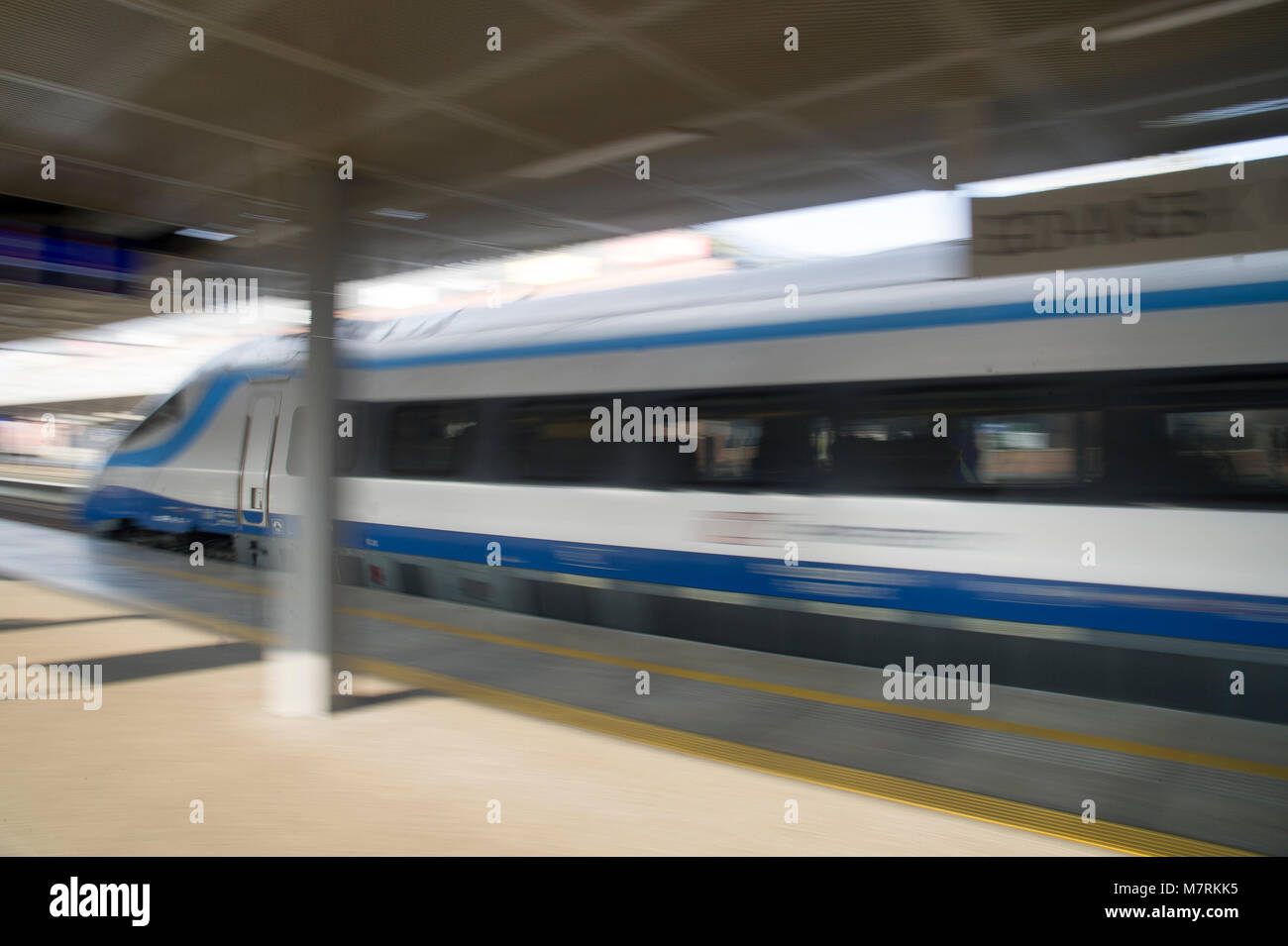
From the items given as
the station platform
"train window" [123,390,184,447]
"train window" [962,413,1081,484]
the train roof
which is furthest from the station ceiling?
"train window" [123,390,184,447]

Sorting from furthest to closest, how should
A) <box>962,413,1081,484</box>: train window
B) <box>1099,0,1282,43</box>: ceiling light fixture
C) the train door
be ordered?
the train door, <box>962,413,1081,484</box>: train window, <box>1099,0,1282,43</box>: ceiling light fixture

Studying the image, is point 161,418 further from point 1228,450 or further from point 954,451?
point 1228,450

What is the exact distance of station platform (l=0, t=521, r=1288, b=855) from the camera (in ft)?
12.4

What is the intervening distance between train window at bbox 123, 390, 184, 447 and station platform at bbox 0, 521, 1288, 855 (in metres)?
6.24

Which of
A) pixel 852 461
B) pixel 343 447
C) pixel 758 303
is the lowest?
pixel 852 461

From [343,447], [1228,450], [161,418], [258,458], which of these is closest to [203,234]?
[343,447]

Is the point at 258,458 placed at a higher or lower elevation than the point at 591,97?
lower

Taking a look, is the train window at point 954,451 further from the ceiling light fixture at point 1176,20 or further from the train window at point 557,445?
the ceiling light fixture at point 1176,20

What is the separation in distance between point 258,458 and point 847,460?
7743 millimetres

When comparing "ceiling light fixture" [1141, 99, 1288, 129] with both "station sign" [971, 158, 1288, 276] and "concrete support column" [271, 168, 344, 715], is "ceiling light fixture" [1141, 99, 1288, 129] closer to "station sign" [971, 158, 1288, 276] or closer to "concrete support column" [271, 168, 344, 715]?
"station sign" [971, 158, 1288, 276]

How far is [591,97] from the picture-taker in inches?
176

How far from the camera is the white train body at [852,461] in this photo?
529 centimetres

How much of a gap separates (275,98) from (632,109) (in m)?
1.73

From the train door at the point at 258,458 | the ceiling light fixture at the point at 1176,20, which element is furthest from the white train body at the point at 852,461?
the ceiling light fixture at the point at 1176,20
